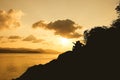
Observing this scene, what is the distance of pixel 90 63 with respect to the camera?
2165 inches

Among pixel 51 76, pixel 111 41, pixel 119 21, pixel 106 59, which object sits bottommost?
pixel 51 76

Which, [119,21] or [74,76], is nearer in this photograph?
[74,76]

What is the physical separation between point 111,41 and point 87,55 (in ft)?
20.8

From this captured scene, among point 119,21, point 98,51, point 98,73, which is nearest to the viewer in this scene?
point 98,73

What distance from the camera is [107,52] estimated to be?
2184 inches

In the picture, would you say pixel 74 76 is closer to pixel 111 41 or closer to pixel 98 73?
pixel 98 73

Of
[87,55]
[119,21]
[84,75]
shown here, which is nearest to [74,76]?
[84,75]

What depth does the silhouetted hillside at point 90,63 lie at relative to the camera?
174 ft

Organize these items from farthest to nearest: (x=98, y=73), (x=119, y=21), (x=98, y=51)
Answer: (x=119, y=21) < (x=98, y=51) < (x=98, y=73)

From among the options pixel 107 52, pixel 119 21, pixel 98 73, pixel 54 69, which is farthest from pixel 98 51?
pixel 119 21

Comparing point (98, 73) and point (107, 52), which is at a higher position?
point (107, 52)

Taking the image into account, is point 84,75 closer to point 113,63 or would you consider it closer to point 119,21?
point 113,63

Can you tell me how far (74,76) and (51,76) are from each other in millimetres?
5719

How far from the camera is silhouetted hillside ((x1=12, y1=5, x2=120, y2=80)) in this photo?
174ft
